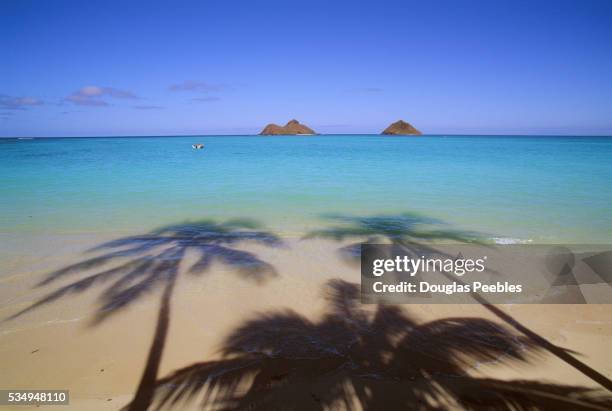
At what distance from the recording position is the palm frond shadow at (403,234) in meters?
8.76

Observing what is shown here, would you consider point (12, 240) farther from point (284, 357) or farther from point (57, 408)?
point (284, 357)

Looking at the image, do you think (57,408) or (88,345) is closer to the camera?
(57,408)

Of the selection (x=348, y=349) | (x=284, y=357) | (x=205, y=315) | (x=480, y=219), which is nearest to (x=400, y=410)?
(x=348, y=349)

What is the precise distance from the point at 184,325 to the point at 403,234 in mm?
7256

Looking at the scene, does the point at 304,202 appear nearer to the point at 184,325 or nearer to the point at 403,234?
the point at 403,234

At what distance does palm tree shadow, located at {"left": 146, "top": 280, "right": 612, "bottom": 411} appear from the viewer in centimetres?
374

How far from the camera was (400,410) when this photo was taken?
3623 mm

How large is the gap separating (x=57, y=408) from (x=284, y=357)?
8.48ft

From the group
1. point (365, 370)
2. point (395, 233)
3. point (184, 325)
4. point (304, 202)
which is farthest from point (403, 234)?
point (184, 325)

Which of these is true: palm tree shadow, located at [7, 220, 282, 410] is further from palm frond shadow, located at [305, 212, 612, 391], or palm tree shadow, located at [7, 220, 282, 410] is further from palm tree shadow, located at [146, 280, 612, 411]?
palm frond shadow, located at [305, 212, 612, 391]

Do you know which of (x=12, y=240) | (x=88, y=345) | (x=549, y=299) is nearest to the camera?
(x=88, y=345)

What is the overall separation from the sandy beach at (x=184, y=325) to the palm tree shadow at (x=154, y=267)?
105mm

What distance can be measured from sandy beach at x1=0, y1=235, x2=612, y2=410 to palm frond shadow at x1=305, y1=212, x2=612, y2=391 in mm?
1046

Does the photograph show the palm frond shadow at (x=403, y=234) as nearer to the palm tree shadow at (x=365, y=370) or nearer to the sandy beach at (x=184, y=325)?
the sandy beach at (x=184, y=325)
